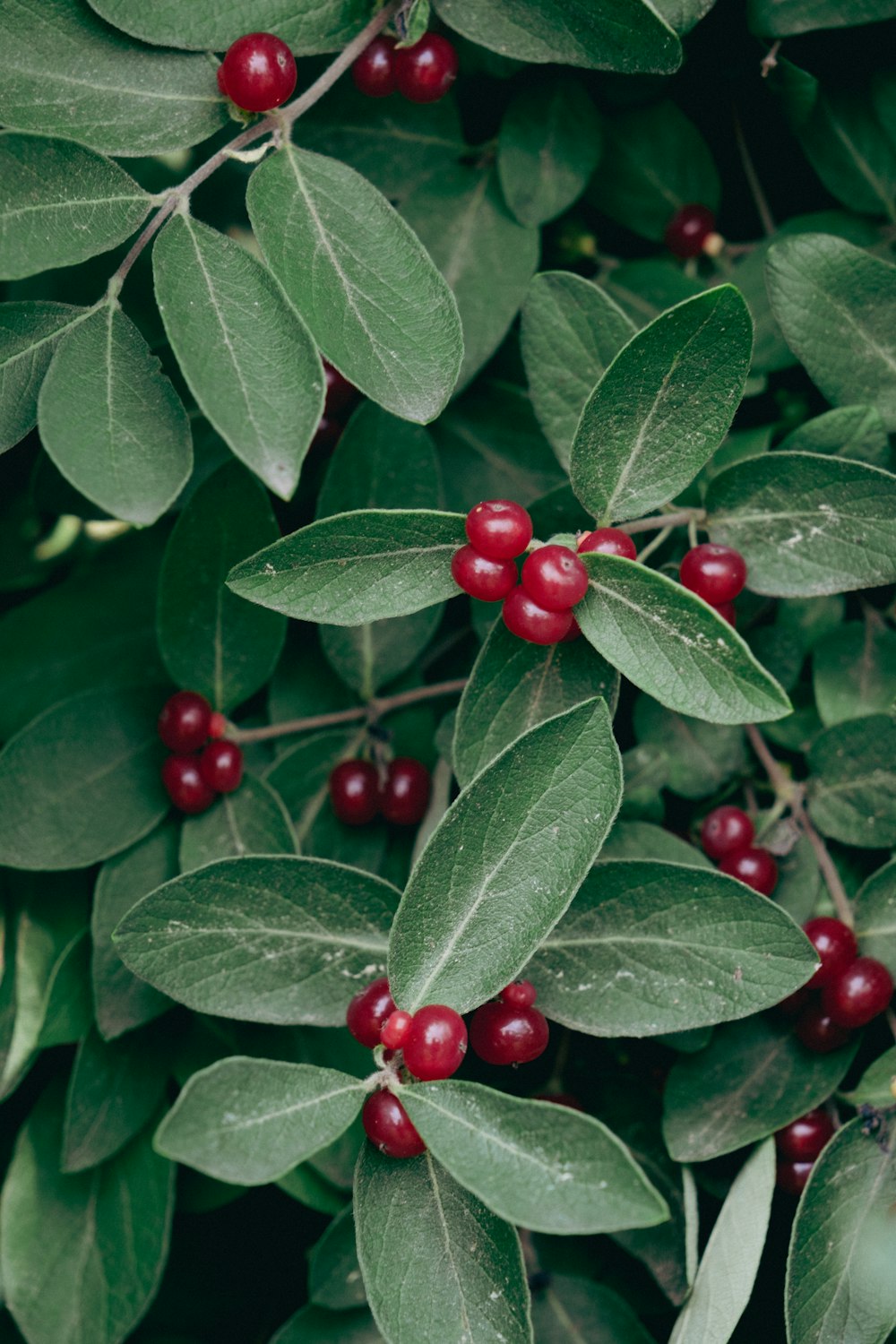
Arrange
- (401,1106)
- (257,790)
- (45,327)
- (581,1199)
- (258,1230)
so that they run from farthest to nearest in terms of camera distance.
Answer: (258,1230)
(257,790)
(45,327)
(401,1106)
(581,1199)

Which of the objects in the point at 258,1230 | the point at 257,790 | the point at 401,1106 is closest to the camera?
the point at 401,1106

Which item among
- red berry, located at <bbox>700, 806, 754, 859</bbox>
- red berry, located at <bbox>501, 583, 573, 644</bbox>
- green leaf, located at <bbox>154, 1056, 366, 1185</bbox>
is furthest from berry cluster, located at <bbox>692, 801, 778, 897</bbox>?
green leaf, located at <bbox>154, 1056, 366, 1185</bbox>

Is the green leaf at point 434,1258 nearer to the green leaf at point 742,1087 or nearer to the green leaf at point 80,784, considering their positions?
the green leaf at point 742,1087

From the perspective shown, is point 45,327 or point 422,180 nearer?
point 45,327

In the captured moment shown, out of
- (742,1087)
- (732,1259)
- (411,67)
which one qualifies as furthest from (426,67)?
(732,1259)

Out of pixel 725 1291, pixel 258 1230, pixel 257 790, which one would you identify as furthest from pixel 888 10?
pixel 258 1230

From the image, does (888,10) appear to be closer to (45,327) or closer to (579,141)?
(579,141)

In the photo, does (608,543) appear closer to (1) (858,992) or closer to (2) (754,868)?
(2) (754,868)
